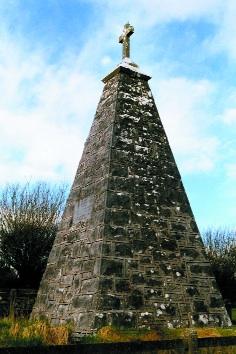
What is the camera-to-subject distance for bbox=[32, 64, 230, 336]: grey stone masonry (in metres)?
6.95

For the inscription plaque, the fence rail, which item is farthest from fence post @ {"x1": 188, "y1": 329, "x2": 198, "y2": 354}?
the inscription plaque

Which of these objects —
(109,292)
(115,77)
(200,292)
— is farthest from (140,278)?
(115,77)

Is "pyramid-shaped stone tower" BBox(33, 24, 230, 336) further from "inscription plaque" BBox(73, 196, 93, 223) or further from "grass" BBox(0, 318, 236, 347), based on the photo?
"grass" BBox(0, 318, 236, 347)

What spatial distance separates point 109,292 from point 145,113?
4404mm

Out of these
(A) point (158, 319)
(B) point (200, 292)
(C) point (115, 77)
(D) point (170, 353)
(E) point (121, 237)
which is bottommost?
(D) point (170, 353)

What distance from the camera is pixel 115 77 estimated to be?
32.9 feet

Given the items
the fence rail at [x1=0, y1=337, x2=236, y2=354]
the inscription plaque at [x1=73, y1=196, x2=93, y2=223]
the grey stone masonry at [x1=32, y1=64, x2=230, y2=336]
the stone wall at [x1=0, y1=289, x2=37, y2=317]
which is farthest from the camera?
the stone wall at [x1=0, y1=289, x2=37, y2=317]

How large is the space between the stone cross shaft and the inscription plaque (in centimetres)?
423

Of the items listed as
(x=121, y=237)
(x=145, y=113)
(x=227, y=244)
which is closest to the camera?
(x=121, y=237)

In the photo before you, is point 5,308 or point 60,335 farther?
point 5,308

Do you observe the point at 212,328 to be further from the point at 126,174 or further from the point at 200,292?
the point at 126,174

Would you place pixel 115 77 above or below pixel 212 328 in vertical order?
above

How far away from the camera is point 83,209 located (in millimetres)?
8477

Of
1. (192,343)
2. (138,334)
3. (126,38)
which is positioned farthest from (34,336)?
(126,38)
